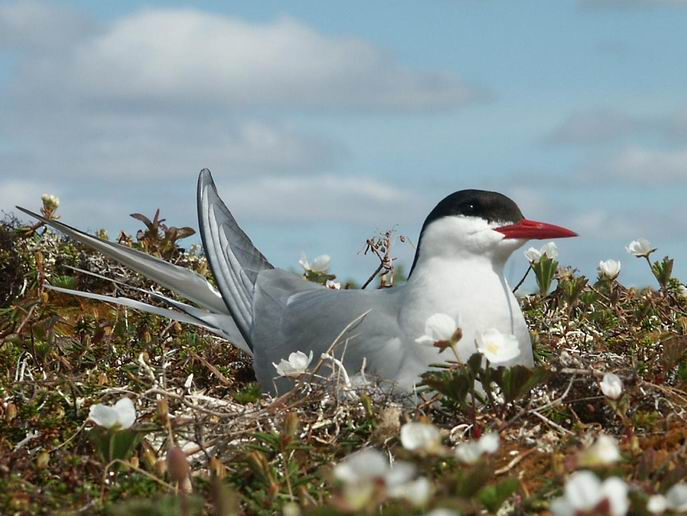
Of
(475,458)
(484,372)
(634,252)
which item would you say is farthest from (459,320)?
(634,252)

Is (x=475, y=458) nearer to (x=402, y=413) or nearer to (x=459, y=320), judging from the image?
(x=402, y=413)

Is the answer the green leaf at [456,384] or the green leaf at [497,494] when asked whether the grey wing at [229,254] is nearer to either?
the green leaf at [456,384]

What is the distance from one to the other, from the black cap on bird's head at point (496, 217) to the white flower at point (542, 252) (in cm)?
195

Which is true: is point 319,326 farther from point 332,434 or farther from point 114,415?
point 114,415

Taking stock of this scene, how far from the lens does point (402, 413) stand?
390 centimetres

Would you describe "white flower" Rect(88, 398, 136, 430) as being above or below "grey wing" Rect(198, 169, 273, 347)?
below

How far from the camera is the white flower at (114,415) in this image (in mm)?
3389

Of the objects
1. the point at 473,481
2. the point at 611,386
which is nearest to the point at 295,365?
the point at 611,386

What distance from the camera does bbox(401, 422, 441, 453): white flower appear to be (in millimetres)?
2908

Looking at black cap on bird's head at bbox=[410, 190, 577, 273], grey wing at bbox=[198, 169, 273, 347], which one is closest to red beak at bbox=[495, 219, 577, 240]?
black cap on bird's head at bbox=[410, 190, 577, 273]

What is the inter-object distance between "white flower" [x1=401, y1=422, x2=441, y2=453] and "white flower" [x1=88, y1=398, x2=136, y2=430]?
38.8 inches

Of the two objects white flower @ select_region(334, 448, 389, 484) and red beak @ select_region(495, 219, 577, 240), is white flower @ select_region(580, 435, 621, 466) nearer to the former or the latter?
white flower @ select_region(334, 448, 389, 484)

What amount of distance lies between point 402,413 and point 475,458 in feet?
3.52

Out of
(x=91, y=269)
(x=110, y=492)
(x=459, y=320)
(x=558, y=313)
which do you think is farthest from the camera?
(x=91, y=269)
